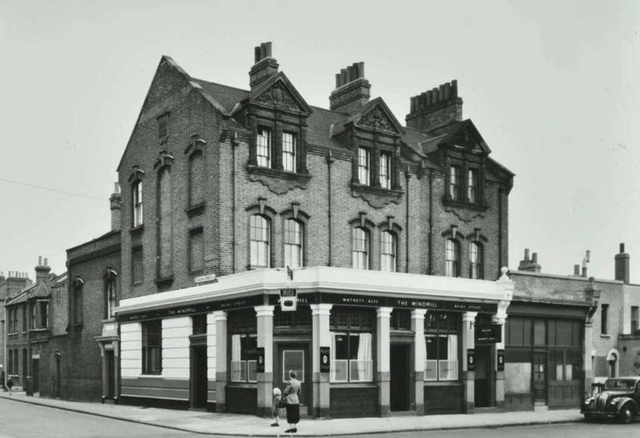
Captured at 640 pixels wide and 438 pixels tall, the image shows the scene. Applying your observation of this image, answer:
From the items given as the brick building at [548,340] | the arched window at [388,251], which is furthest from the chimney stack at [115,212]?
the brick building at [548,340]

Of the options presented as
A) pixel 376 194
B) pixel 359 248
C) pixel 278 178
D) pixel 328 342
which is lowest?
pixel 328 342

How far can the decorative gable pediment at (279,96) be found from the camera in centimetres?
2978

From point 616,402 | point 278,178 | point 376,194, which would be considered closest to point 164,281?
point 278,178

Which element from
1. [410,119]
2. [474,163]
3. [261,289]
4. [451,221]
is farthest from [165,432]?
[410,119]

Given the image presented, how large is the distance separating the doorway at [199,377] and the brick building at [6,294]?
3656 cm

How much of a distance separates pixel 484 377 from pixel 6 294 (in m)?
48.4

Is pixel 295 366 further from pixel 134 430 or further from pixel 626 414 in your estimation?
pixel 626 414

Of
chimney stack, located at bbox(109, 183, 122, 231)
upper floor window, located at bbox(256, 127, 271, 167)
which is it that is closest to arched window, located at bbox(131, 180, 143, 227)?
chimney stack, located at bbox(109, 183, 122, 231)

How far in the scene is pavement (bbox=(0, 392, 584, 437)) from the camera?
23.0 metres

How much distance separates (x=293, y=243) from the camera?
30.8 metres

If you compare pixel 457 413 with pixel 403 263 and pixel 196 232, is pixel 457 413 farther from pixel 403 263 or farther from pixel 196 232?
pixel 196 232

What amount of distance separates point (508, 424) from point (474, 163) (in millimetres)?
13507

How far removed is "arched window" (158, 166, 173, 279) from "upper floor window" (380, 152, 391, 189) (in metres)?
8.83

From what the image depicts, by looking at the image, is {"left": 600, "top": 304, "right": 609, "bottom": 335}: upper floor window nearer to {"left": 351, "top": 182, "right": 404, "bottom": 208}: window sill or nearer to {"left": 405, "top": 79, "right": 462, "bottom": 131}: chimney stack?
{"left": 405, "top": 79, "right": 462, "bottom": 131}: chimney stack
